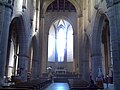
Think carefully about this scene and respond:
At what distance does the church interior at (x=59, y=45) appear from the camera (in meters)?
11.6

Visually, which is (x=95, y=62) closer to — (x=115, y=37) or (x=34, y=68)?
(x=115, y=37)

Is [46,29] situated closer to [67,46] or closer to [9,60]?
[67,46]

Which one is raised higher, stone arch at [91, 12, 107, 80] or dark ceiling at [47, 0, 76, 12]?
dark ceiling at [47, 0, 76, 12]

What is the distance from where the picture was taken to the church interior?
11562mm

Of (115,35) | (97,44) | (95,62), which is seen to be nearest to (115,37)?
(115,35)

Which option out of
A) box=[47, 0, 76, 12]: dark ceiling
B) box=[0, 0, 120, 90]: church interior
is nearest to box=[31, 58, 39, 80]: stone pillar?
box=[0, 0, 120, 90]: church interior

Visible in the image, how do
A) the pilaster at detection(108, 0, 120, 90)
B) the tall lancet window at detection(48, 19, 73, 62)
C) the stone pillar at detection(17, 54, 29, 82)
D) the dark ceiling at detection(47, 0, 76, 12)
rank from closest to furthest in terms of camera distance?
the pilaster at detection(108, 0, 120, 90)
the stone pillar at detection(17, 54, 29, 82)
the dark ceiling at detection(47, 0, 76, 12)
the tall lancet window at detection(48, 19, 73, 62)

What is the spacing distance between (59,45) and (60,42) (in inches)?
29.4

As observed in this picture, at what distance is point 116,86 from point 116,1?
5.08 m

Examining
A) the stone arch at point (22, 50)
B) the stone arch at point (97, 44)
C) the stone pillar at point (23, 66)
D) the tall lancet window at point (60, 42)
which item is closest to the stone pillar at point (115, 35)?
the stone arch at point (97, 44)

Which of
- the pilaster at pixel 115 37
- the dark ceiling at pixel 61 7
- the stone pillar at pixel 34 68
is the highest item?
the dark ceiling at pixel 61 7

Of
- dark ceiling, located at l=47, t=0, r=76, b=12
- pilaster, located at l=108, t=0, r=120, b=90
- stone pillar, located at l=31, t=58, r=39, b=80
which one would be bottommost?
stone pillar, located at l=31, t=58, r=39, b=80

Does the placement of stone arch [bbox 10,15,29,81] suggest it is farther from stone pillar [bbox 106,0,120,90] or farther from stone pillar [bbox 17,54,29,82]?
stone pillar [bbox 106,0,120,90]

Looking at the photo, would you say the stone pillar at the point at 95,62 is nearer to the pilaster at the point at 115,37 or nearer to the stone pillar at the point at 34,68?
the pilaster at the point at 115,37
